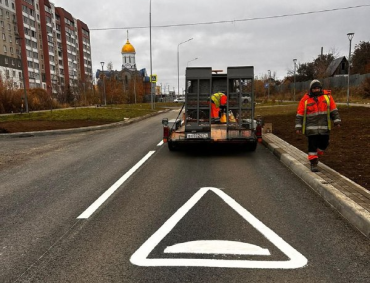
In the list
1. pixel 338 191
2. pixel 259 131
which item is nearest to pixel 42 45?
pixel 259 131

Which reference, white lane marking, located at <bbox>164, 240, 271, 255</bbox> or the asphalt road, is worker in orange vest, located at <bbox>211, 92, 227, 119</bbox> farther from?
white lane marking, located at <bbox>164, 240, 271, 255</bbox>

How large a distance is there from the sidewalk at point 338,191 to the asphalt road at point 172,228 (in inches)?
4.9

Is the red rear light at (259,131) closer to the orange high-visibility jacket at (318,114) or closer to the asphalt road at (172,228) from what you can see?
the asphalt road at (172,228)

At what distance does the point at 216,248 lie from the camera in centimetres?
321

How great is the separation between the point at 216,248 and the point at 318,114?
12.3 feet

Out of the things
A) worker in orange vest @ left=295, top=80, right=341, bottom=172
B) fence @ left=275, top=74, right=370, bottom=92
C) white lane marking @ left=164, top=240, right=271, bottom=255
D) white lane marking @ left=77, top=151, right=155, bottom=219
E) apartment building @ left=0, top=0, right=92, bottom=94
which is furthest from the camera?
apartment building @ left=0, top=0, right=92, bottom=94

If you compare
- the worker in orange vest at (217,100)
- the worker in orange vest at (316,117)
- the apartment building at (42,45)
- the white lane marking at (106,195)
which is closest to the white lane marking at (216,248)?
the white lane marking at (106,195)

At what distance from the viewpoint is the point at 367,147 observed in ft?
26.4

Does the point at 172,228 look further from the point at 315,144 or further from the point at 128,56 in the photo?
the point at 128,56

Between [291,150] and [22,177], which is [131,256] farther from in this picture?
[291,150]

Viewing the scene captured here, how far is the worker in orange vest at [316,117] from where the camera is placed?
19.0 feet

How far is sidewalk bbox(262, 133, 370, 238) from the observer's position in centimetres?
368

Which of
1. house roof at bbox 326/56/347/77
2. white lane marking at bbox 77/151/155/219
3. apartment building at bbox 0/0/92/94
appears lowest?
white lane marking at bbox 77/151/155/219

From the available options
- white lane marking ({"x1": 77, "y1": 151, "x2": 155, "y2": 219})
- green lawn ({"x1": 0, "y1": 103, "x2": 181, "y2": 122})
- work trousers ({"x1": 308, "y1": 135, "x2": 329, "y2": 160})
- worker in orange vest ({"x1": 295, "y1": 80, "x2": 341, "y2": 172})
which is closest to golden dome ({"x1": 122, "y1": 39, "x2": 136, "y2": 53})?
green lawn ({"x1": 0, "y1": 103, "x2": 181, "y2": 122})
